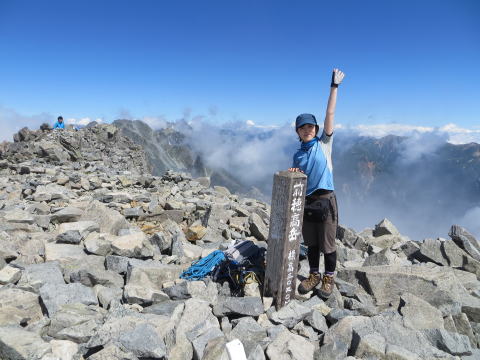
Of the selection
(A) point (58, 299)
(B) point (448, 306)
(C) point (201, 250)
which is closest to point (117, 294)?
(A) point (58, 299)

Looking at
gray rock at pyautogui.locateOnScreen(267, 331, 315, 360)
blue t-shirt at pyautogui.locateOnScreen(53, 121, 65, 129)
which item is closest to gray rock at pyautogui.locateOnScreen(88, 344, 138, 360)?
gray rock at pyautogui.locateOnScreen(267, 331, 315, 360)

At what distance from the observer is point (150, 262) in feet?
17.6

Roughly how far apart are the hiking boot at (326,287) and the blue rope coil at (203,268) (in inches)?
65.6

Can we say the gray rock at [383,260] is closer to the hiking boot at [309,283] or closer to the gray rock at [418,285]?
the gray rock at [418,285]

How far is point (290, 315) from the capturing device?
402cm

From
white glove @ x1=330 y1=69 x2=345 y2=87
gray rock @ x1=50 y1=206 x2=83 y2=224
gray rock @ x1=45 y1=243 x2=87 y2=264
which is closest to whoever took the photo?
white glove @ x1=330 y1=69 x2=345 y2=87

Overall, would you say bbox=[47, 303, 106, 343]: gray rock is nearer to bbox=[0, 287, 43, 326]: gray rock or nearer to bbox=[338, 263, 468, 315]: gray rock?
bbox=[0, 287, 43, 326]: gray rock

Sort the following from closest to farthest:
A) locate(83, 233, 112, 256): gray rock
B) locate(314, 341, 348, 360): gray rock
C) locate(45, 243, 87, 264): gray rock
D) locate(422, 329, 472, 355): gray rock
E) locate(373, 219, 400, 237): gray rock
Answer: locate(314, 341, 348, 360): gray rock < locate(422, 329, 472, 355): gray rock < locate(45, 243, 87, 264): gray rock < locate(83, 233, 112, 256): gray rock < locate(373, 219, 400, 237): gray rock

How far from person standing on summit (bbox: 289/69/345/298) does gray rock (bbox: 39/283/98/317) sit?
3.21 m

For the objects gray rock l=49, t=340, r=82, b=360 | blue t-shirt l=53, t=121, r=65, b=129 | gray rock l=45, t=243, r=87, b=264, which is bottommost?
gray rock l=49, t=340, r=82, b=360

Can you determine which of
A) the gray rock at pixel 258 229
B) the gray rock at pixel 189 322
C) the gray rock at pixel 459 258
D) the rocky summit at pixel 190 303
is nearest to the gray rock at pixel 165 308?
the rocky summit at pixel 190 303

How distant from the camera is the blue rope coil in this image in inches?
197

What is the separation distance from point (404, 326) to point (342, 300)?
903 millimetres

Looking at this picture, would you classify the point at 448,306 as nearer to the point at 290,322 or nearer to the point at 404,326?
the point at 404,326
